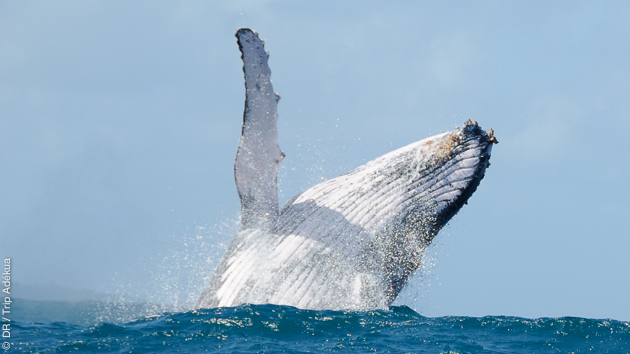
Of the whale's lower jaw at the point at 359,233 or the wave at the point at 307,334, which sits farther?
the whale's lower jaw at the point at 359,233

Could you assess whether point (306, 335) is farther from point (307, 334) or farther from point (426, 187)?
point (426, 187)

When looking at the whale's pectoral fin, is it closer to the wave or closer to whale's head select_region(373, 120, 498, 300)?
the wave

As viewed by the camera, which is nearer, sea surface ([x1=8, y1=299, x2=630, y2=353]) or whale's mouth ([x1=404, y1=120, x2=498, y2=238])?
sea surface ([x1=8, y1=299, x2=630, y2=353])

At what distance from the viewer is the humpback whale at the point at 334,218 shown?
9.87m

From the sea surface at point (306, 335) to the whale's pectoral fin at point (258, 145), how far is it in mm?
1645

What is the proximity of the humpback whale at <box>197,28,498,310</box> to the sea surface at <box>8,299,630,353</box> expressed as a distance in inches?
16.8

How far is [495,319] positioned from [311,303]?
10.2ft

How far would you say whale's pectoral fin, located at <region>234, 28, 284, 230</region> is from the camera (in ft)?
33.2

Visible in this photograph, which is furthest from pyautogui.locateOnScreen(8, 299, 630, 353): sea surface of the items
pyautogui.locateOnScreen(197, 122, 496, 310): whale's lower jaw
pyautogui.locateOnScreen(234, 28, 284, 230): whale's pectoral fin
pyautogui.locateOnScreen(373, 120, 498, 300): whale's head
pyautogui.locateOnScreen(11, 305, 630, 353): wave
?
pyautogui.locateOnScreen(234, 28, 284, 230): whale's pectoral fin

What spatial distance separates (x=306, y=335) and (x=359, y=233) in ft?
6.71

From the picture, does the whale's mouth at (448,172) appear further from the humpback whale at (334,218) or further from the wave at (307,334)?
the wave at (307,334)

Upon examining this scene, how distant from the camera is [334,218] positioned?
10.4 metres

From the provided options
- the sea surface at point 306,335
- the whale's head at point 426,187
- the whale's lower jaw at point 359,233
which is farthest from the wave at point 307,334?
the whale's head at point 426,187
